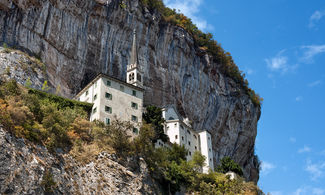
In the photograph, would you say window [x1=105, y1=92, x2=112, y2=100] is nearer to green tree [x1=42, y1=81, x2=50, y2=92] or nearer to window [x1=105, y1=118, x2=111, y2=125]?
window [x1=105, y1=118, x2=111, y2=125]

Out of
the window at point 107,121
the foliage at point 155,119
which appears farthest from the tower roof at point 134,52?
the window at point 107,121

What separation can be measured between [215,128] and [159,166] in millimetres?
28758

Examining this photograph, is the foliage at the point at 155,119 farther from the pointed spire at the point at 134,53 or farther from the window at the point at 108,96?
the pointed spire at the point at 134,53

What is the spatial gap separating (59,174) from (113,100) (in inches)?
541

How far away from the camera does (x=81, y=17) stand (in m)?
54.1

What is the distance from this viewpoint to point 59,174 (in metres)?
30.5

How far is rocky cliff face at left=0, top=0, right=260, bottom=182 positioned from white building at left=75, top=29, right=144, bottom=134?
7045mm

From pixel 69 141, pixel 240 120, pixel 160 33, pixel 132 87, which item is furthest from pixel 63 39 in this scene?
pixel 240 120

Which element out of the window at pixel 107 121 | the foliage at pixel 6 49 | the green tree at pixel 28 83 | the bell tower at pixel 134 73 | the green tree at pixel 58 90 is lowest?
the window at pixel 107 121

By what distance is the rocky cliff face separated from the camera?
161 feet

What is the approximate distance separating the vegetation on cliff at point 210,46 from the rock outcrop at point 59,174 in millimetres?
34331

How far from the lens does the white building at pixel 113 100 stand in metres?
41.8

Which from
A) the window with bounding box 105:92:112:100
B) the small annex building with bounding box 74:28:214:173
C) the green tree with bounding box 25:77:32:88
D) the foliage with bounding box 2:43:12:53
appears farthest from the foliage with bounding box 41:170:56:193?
the foliage with bounding box 2:43:12:53

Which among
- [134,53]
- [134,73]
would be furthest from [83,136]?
[134,53]
